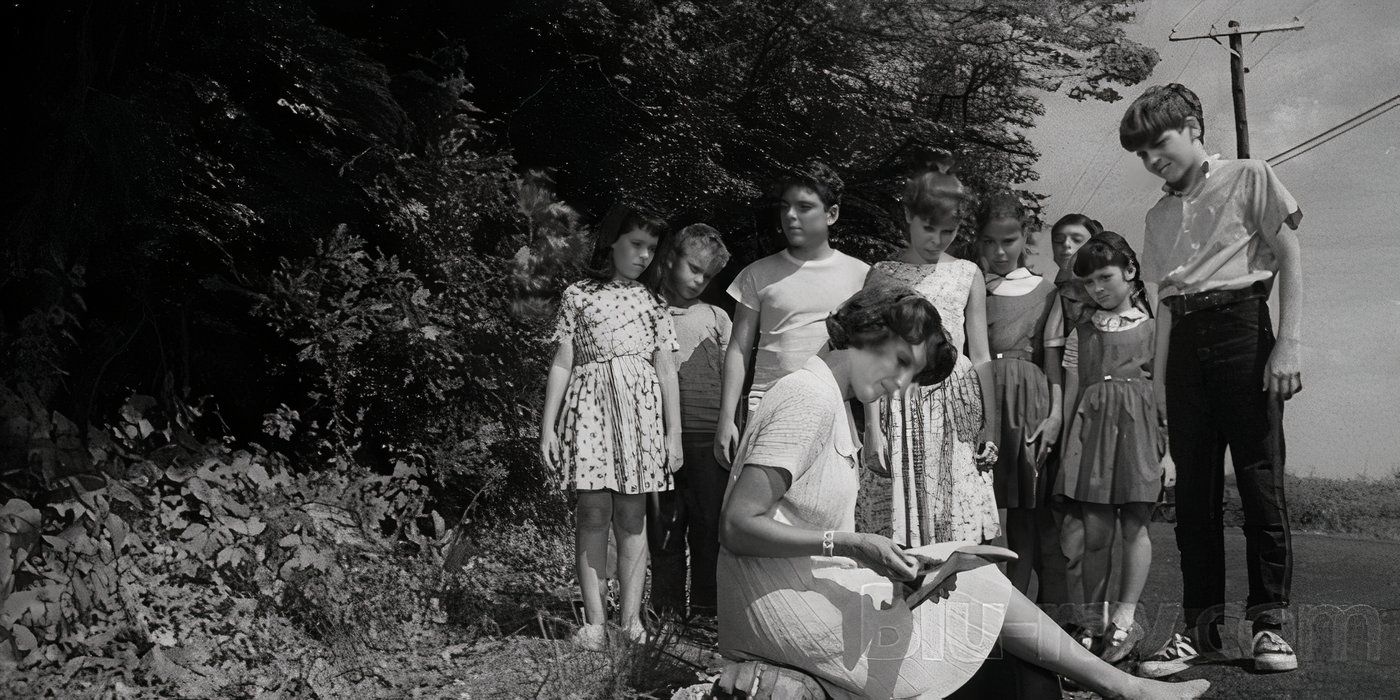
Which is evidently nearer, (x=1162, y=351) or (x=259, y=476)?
(x=1162, y=351)

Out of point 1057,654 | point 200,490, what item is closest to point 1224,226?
point 1057,654

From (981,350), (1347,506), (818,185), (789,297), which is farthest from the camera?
(1347,506)

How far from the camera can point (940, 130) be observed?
491 cm

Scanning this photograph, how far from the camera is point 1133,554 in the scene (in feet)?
12.7

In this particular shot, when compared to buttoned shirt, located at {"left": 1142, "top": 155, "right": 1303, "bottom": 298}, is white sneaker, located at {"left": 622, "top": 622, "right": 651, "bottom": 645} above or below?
below

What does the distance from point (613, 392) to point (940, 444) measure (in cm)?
115

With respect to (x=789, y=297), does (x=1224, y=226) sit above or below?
above

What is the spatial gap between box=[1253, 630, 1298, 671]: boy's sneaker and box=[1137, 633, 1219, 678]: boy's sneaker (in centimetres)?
17

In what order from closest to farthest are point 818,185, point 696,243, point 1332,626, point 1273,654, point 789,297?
point 1273,654
point 1332,626
point 789,297
point 818,185
point 696,243

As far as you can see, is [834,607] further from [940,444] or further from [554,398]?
[554,398]

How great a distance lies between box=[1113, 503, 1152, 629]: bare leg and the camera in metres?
3.78

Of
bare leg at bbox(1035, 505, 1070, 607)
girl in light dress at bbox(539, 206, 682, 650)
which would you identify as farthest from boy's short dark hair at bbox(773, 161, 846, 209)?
bare leg at bbox(1035, 505, 1070, 607)

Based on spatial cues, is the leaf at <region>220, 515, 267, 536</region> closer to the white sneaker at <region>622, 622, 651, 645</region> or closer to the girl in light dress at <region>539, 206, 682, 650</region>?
the girl in light dress at <region>539, 206, 682, 650</region>

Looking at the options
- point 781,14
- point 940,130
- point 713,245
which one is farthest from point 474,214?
point 940,130
